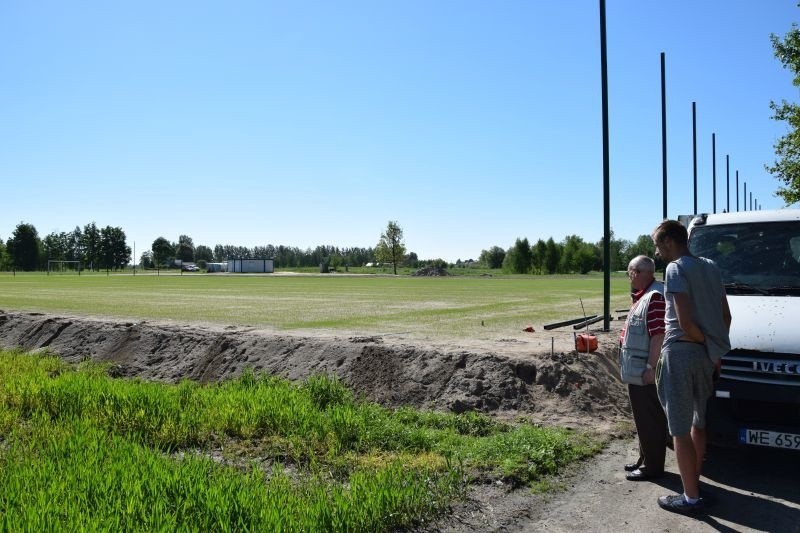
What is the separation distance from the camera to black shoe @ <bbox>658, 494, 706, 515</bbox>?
5043 mm

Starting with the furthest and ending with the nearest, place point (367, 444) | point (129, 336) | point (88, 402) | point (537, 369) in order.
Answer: point (129, 336)
point (537, 369)
point (88, 402)
point (367, 444)

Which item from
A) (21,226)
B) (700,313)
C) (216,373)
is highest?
(21,226)

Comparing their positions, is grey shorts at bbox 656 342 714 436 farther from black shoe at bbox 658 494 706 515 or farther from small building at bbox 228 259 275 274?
small building at bbox 228 259 275 274

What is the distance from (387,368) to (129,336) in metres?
7.33

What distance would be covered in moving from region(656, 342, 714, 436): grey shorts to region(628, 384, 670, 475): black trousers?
81 cm

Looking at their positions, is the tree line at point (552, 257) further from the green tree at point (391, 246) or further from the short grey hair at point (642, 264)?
the short grey hair at point (642, 264)

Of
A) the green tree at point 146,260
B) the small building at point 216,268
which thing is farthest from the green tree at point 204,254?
the small building at point 216,268

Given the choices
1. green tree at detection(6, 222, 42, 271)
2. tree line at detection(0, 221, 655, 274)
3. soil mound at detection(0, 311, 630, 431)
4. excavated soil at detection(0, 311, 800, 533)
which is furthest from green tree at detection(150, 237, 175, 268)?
soil mound at detection(0, 311, 630, 431)

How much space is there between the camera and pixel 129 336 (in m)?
14.6

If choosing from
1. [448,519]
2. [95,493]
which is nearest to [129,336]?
[95,493]

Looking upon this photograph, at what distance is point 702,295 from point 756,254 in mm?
3014

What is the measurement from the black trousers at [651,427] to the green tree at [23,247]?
141 meters

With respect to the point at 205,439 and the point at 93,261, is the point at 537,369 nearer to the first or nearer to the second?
the point at 205,439

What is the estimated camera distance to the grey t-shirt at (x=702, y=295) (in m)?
5.01
